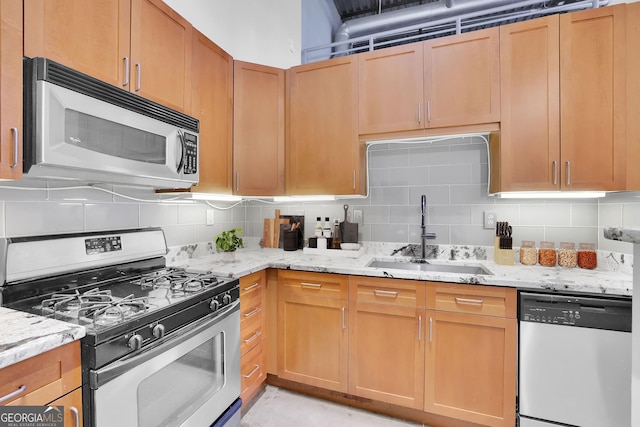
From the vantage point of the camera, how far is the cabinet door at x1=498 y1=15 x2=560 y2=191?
1.75 metres

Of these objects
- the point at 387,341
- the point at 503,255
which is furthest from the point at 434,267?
the point at 387,341

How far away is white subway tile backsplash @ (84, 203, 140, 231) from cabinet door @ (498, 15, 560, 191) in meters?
2.26

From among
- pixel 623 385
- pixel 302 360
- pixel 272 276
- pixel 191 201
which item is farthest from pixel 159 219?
pixel 623 385

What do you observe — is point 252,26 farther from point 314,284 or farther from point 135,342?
point 135,342

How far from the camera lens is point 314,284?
1.98 metres

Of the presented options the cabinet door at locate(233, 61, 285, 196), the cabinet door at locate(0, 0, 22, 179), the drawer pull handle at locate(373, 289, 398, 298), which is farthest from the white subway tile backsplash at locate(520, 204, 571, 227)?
the cabinet door at locate(0, 0, 22, 179)

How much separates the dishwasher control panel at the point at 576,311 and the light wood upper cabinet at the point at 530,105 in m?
0.65

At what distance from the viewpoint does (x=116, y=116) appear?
4.21 ft

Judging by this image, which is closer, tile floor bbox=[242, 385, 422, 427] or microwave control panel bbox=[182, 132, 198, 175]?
microwave control panel bbox=[182, 132, 198, 175]

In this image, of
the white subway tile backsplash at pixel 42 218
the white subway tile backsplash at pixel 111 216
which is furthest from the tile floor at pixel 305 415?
the white subway tile backsplash at pixel 42 218

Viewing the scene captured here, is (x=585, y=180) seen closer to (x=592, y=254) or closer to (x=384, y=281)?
(x=592, y=254)

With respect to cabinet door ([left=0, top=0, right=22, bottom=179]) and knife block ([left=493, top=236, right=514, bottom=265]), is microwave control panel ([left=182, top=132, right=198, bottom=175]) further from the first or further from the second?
knife block ([left=493, top=236, right=514, bottom=265])

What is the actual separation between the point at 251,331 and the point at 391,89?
A: 6.16ft

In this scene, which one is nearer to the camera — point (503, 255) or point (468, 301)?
point (468, 301)
